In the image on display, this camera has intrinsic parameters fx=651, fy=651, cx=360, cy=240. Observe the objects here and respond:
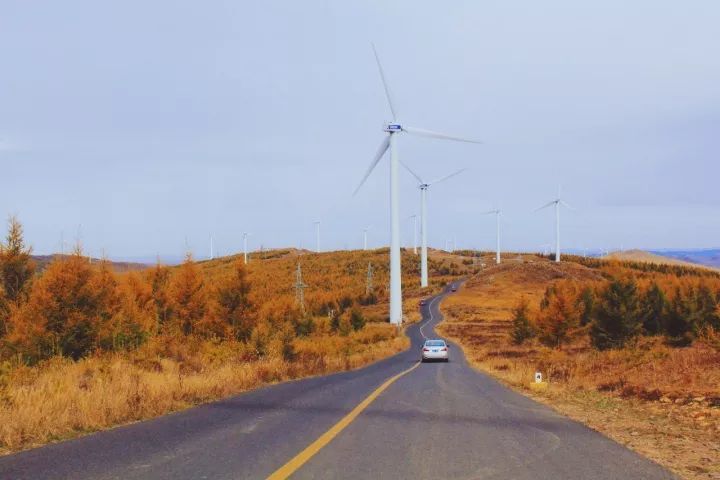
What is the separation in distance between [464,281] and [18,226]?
389ft

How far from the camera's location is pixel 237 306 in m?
33.2

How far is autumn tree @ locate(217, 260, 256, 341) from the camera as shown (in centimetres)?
3284

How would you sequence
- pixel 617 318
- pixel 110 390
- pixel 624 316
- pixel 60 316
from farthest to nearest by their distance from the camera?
1. pixel 617 318
2. pixel 624 316
3. pixel 60 316
4. pixel 110 390

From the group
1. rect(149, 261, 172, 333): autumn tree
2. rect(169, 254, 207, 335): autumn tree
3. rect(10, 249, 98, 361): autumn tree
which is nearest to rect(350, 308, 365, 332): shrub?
rect(149, 261, 172, 333): autumn tree

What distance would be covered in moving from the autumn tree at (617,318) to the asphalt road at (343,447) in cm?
3922

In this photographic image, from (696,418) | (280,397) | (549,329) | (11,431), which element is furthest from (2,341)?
(549,329)

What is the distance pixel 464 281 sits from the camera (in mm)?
145000

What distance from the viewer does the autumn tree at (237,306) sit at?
32.8 metres

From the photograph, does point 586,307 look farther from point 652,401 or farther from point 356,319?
point 652,401

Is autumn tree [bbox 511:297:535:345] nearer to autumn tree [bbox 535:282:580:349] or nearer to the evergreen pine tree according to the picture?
autumn tree [bbox 535:282:580:349]

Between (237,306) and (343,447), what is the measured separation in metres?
25.9

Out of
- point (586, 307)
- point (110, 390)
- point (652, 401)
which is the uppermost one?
point (110, 390)

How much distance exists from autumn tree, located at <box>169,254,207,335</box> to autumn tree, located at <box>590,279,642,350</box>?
1174 inches

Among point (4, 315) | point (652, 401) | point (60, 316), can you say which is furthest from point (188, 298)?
point (652, 401)
